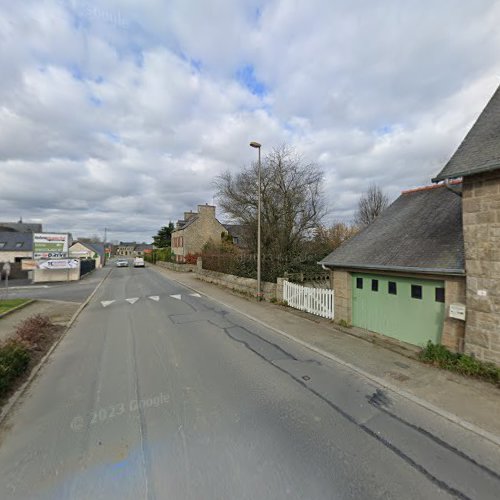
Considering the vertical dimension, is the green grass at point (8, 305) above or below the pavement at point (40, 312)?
above

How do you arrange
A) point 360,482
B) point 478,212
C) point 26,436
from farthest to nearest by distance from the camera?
point 478,212, point 26,436, point 360,482

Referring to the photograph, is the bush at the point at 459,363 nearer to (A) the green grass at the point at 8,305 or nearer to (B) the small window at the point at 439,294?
(B) the small window at the point at 439,294

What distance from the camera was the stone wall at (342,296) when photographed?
8.76 meters

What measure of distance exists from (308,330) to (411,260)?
12.0 ft

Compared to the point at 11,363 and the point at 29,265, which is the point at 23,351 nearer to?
the point at 11,363

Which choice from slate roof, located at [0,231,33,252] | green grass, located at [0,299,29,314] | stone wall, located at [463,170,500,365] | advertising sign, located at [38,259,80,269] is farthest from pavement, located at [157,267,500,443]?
slate roof, located at [0,231,33,252]

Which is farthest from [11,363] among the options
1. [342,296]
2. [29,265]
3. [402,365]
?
[29,265]

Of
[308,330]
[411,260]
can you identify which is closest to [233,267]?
[308,330]

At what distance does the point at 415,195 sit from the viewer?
9.89m

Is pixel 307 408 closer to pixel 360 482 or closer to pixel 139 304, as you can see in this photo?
pixel 360 482

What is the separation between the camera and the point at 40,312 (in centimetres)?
1107
